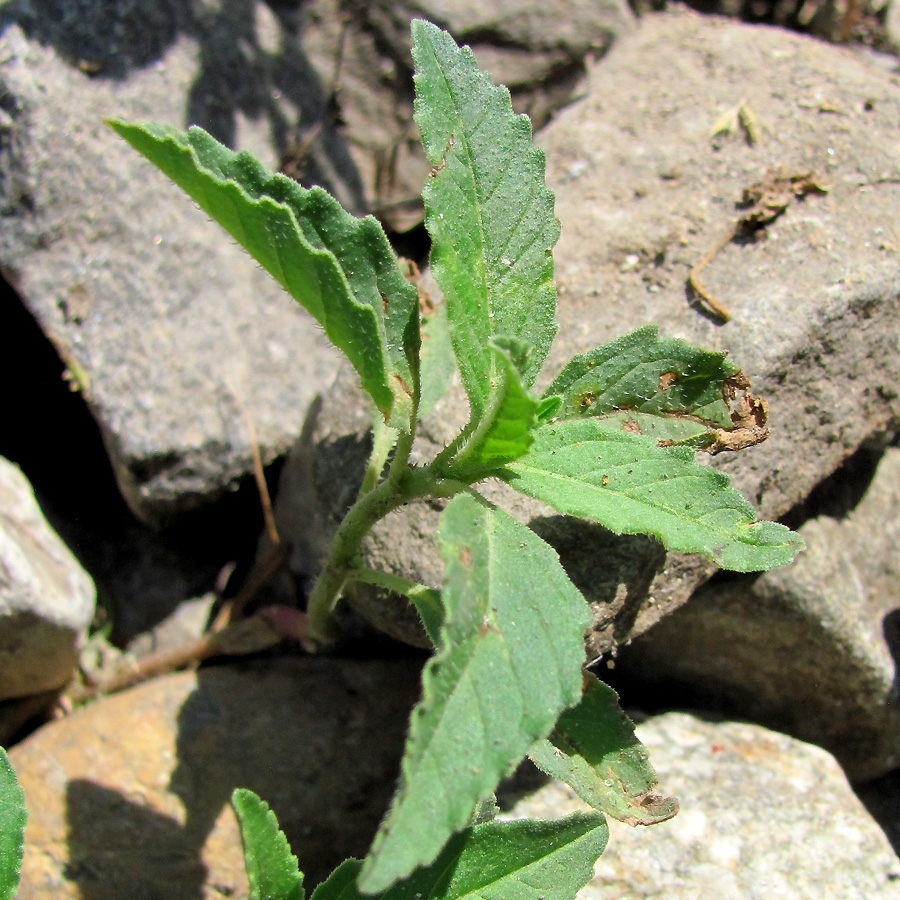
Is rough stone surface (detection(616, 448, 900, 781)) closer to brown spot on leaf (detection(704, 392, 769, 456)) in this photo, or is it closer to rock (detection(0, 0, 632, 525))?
brown spot on leaf (detection(704, 392, 769, 456))

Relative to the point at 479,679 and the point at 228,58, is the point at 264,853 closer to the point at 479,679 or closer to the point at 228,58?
the point at 479,679

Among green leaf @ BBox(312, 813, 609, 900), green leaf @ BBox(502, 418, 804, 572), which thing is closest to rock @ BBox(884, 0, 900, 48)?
green leaf @ BBox(502, 418, 804, 572)

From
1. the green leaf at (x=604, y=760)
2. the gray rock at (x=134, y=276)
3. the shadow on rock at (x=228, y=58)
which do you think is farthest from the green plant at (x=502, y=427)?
the shadow on rock at (x=228, y=58)

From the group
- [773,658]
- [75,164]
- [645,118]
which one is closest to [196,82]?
[75,164]

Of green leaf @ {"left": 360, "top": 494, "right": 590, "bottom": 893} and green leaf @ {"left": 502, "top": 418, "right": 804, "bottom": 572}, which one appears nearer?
green leaf @ {"left": 360, "top": 494, "right": 590, "bottom": 893}

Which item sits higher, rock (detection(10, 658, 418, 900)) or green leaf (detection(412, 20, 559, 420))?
green leaf (detection(412, 20, 559, 420))
